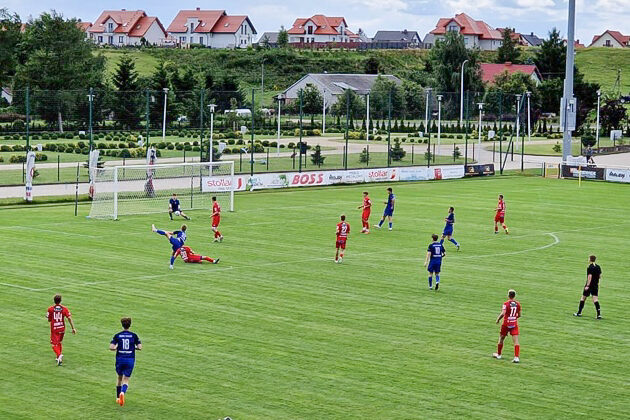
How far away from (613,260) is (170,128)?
50.1m

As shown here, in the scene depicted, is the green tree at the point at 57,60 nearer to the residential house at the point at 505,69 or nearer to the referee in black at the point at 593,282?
the residential house at the point at 505,69

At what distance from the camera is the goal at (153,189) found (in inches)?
2021

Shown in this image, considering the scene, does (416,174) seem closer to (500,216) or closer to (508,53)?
(500,216)

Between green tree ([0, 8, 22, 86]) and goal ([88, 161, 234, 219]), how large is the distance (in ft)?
221

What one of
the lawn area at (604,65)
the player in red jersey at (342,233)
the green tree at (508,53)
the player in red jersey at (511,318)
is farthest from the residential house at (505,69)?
the player in red jersey at (511,318)

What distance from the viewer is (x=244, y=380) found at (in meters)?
23.2

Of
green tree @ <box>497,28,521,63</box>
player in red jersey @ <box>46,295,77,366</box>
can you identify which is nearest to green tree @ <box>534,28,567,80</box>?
green tree @ <box>497,28,521,63</box>

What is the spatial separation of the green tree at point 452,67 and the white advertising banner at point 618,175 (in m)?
63.6

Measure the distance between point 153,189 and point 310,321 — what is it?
2875 cm

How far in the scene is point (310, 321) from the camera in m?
29.0

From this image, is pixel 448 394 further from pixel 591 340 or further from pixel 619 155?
pixel 619 155

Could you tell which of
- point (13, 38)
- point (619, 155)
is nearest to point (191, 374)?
point (619, 155)

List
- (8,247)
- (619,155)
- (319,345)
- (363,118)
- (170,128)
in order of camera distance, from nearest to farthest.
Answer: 1. (319,345)
2. (8,247)
3. (170,128)
4. (619,155)
5. (363,118)

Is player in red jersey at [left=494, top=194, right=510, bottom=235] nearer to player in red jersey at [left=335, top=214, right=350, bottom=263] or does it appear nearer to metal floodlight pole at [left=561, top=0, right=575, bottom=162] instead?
player in red jersey at [left=335, top=214, right=350, bottom=263]
